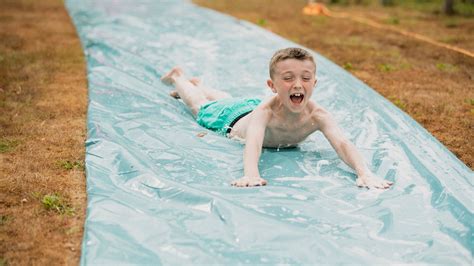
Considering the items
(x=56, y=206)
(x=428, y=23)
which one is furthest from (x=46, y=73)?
(x=428, y=23)

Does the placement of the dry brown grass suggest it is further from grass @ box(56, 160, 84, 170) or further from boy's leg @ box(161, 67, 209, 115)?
boy's leg @ box(161, 67, 209, 115)

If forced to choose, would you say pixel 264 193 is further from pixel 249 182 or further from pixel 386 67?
pixel 386 67

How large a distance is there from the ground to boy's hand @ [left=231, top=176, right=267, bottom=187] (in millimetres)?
931

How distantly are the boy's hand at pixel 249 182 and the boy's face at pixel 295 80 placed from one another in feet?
1.84

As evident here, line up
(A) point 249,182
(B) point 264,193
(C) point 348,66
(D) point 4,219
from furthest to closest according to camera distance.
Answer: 1. (C) point 348,66
2. (A) point 249,182
3. (B) point 264,193
4. (D) point 4,219

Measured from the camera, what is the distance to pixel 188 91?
5230 mm

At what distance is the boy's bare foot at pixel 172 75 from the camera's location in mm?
5762

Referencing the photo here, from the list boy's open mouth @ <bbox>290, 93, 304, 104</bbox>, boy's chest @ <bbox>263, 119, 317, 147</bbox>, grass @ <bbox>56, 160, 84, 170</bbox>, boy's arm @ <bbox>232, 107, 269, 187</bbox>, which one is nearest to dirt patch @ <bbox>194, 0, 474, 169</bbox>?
boy's chest @ <bbox>263, 119, 317, 147</bbox>

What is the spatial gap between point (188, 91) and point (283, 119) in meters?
1.63

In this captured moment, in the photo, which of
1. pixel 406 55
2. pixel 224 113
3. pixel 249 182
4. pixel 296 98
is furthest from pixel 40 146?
pixel 406 55

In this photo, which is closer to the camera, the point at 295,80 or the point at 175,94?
the point at 295,80

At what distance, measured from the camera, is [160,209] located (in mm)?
3023

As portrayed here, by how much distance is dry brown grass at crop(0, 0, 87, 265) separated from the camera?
2771 mm

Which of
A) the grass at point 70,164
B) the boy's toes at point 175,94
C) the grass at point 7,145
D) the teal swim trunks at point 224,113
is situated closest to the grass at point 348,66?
the boy's toes at point 175,94
